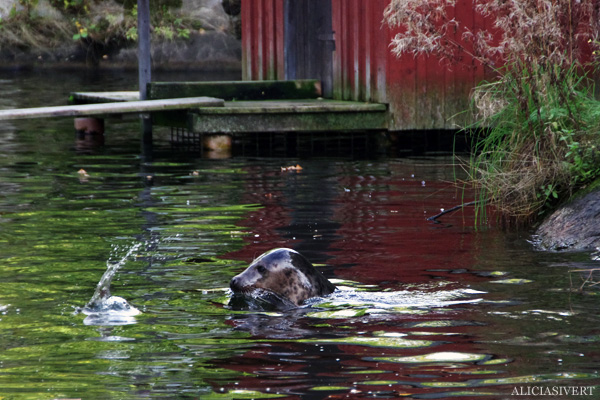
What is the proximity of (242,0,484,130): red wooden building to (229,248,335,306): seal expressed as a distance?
261 inches

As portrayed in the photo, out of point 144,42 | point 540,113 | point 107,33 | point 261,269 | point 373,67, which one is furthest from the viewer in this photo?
point 107,33

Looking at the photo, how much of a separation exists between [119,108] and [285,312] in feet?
24.4

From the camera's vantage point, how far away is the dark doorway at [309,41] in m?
14.5

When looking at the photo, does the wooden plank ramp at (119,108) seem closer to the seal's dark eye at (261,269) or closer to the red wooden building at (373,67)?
the red wooden building at (373,67)

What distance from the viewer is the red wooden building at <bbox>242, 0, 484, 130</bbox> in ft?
43.0

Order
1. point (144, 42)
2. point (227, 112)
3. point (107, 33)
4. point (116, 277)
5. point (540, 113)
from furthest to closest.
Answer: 1. point (107, 33)
2. point (144, 42)
3. point (227, 112)
4. point (540, 113)
5. point (116, 277)

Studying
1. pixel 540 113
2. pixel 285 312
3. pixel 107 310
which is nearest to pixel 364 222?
pixel 540 113

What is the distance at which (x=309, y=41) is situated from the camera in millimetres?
15266

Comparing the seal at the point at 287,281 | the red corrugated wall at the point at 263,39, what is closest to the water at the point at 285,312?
the seal at the point at 287,281

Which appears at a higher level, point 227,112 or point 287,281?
point 227,112

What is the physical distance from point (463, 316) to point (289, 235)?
259cm

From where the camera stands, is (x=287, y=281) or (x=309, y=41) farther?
(x=309, y=41)

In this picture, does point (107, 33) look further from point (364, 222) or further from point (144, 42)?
point (364, 222)

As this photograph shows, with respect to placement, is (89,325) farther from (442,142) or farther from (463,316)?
(442,142)
